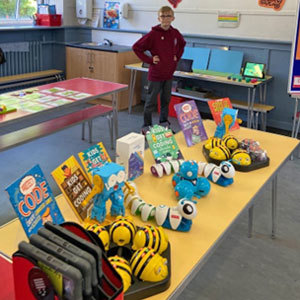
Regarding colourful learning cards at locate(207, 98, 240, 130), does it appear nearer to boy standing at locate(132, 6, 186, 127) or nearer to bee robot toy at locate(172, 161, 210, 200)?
bee robot toy at locate(172, 161, 210, 200)

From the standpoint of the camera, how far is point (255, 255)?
8.30 feet

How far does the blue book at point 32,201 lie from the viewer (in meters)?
1.23

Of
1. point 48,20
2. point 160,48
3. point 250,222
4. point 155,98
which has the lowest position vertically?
point 250,222

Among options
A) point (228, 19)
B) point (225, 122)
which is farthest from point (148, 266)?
point (228, 19)

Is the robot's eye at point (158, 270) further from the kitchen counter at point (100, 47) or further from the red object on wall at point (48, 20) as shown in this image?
the red object on wall at point (48, 20)

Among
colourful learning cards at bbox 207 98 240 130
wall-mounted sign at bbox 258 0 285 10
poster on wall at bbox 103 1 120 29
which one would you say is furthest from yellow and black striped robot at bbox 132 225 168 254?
poster on wall at bbox 103 1 120 29

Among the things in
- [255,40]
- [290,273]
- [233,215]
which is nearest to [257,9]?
[255,40]

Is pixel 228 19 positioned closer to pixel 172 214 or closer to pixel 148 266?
pixel 172 214

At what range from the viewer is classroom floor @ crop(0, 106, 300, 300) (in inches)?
86.7

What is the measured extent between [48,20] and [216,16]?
2552 millimetres

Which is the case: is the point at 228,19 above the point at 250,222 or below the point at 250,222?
above

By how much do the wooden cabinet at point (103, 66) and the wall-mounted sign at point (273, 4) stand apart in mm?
1959

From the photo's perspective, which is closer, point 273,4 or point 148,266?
point 148,266

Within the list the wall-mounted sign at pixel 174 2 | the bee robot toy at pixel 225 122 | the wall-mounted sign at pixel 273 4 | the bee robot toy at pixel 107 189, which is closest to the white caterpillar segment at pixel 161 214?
the bee robot toy at pixel 107 189
